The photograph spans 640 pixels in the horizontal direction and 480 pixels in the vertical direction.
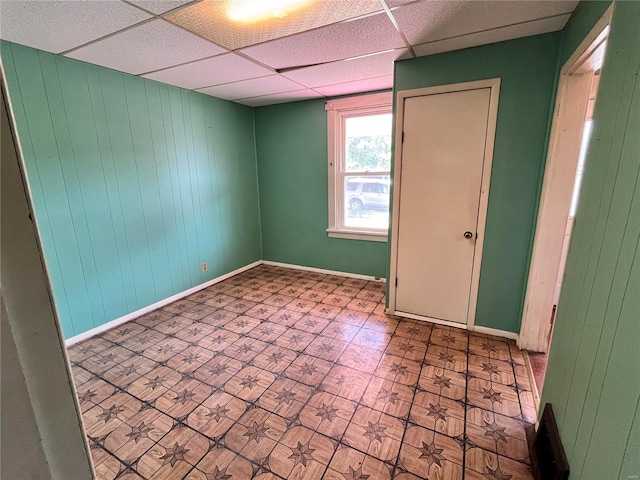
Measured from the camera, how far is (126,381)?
2104 mm

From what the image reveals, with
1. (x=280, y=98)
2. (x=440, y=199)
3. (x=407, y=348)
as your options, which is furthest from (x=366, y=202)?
(x=407, y=348)

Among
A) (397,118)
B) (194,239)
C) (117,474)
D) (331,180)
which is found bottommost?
(117,474)

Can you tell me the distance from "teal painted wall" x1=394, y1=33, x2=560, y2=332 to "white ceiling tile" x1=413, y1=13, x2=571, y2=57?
6cm

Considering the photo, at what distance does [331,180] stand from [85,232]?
270cm

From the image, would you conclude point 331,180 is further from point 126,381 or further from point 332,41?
point 126,381

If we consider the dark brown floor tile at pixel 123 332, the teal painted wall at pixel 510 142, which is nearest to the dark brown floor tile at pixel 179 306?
the dark brown floor tile at pixel 123 332

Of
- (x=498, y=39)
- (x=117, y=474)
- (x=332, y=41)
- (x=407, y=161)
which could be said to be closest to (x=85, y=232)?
(x=117, y=474)

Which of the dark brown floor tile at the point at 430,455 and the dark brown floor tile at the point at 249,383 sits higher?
the dark brown floor tile at the point at 249,383

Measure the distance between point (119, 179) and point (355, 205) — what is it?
266cm

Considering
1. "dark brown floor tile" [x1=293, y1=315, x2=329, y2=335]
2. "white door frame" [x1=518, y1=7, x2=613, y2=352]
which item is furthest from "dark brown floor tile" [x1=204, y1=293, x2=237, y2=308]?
"white door frame" [x1=518, y1=7, x2=613, y2=352]

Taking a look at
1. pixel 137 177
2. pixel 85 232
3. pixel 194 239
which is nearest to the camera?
pixel 85 232

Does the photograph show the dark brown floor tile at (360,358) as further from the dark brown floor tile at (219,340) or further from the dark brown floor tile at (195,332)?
the dark brown floor tile at (195,332)

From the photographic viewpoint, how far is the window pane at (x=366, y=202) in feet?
12.3

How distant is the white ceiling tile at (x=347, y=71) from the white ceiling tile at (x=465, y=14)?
1.32 feet
